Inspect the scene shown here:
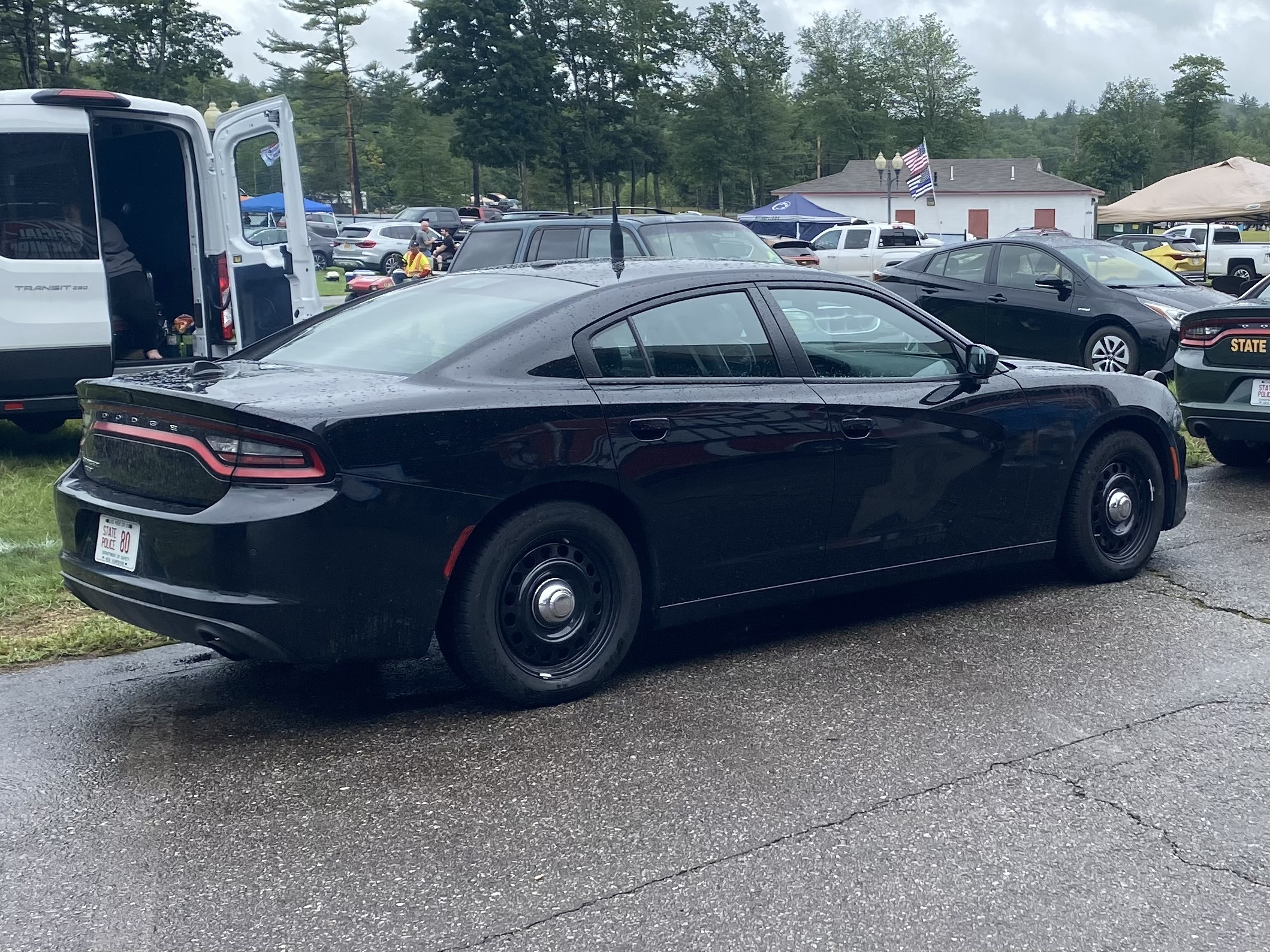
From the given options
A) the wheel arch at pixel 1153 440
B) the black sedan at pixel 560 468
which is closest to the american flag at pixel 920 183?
the wheel arch at pixel 1153 440

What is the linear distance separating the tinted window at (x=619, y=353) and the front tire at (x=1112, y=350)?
8.91 m

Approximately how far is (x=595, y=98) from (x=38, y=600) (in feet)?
243

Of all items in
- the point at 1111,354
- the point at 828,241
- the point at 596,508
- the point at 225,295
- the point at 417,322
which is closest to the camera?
the point at 596,508

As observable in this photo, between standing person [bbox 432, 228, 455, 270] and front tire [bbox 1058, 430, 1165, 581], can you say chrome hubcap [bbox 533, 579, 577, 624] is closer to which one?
front tire [bbox 1058, 430, 1165, 581]

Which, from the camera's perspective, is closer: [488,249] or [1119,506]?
[1119,506]

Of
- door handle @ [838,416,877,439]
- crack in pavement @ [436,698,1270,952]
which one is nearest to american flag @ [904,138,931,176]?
door handle @ [838,416,877,439]

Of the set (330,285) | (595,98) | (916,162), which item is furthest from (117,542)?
(595,98)

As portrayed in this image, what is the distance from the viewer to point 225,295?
9.79 meters

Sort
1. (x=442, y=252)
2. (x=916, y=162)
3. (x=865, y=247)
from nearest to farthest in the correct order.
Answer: (x=442, y=252) < (x=865, y=247) < (x=916, y=162)

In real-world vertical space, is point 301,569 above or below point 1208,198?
below

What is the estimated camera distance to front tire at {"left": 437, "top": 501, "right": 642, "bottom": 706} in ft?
14.1

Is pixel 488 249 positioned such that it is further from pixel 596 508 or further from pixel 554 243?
pixel 596 508

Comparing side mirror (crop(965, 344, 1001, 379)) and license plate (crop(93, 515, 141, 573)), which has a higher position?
side mirror (crop(965, 344, 1001, 379))

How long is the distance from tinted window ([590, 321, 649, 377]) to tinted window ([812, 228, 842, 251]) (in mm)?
30104
